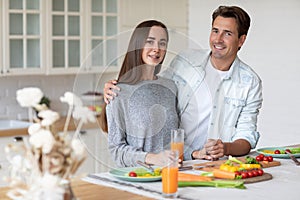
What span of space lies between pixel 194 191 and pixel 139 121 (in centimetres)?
54

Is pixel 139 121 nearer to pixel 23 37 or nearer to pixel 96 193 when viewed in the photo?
pixel 96 193

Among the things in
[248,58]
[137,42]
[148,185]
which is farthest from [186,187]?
[248,58]

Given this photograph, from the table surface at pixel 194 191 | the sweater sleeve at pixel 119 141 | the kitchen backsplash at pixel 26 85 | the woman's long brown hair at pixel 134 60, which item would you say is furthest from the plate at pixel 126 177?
the kitchen backsplash at pixel 26 85

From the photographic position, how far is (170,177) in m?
2.49

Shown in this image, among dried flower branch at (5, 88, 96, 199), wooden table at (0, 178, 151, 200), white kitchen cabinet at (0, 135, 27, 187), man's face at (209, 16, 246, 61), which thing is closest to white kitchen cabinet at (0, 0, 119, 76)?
white kitchen cabinet at (0, 135, 27, 187)

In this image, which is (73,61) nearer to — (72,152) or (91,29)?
(91,29)

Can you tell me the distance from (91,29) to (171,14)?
1.01 m

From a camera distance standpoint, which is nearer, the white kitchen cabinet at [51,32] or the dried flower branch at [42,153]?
the dried flower branch at [42,153]

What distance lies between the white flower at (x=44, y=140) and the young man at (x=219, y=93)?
1534 millimetres

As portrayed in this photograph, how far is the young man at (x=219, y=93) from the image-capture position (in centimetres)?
329

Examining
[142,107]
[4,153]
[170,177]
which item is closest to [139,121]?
[142,107]

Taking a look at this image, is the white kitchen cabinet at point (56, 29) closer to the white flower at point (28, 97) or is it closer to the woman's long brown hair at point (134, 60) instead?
the woman's long brown hair at point (134, 60)

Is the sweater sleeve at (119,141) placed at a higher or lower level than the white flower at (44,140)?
lower

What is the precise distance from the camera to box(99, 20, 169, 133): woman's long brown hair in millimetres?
3041
